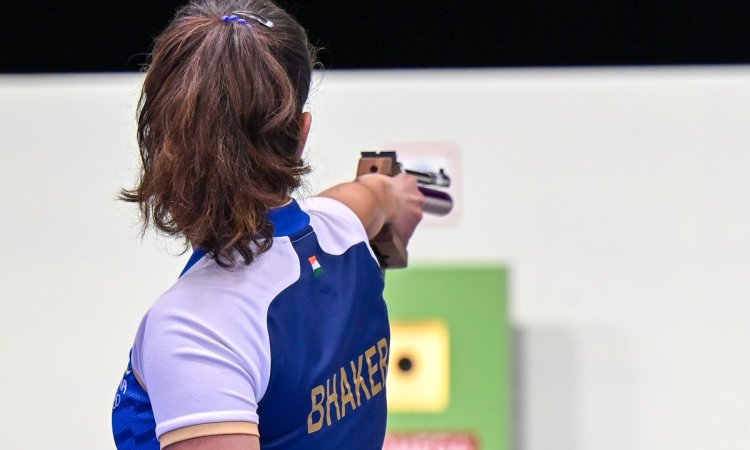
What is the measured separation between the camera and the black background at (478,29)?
77.7 inches

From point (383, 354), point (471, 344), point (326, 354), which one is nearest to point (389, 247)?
point (383, 354)

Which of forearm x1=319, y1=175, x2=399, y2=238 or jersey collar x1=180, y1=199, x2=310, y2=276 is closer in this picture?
jersey collar x1=180, y1=199, x2=310, y2=276

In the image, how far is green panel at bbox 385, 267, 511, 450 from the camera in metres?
1.81

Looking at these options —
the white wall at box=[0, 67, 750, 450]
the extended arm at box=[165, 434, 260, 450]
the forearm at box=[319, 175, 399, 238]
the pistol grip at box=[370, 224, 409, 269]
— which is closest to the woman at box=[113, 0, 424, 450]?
the extended arm at box=[165, 434, 260, 450]

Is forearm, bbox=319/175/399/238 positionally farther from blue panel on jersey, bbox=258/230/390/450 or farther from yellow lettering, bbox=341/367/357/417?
yellow lettering, bbox=341/367/357/417

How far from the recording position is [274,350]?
2.44ft

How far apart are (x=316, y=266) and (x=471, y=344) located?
1.06 m

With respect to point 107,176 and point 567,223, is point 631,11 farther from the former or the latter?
point 107,176

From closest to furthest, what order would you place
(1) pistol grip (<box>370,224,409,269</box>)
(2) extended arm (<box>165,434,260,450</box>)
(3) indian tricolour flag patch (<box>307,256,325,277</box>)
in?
(2) extended arm (<box>165,434,260,450</box>) → (3) indian tricolour flag patch (<box>307,256,325,277</box>) → (1) pistol grip (<box>370,224,409,269</box>)

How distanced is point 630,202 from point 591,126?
0.17 m

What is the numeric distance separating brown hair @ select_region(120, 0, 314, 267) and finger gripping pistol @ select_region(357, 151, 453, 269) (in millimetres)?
335

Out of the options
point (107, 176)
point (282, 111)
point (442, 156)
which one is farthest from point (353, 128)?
point (282, 111)

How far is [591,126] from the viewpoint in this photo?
202cm

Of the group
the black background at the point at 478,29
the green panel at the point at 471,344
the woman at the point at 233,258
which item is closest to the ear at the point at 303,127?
the woman at the point at 233,258
